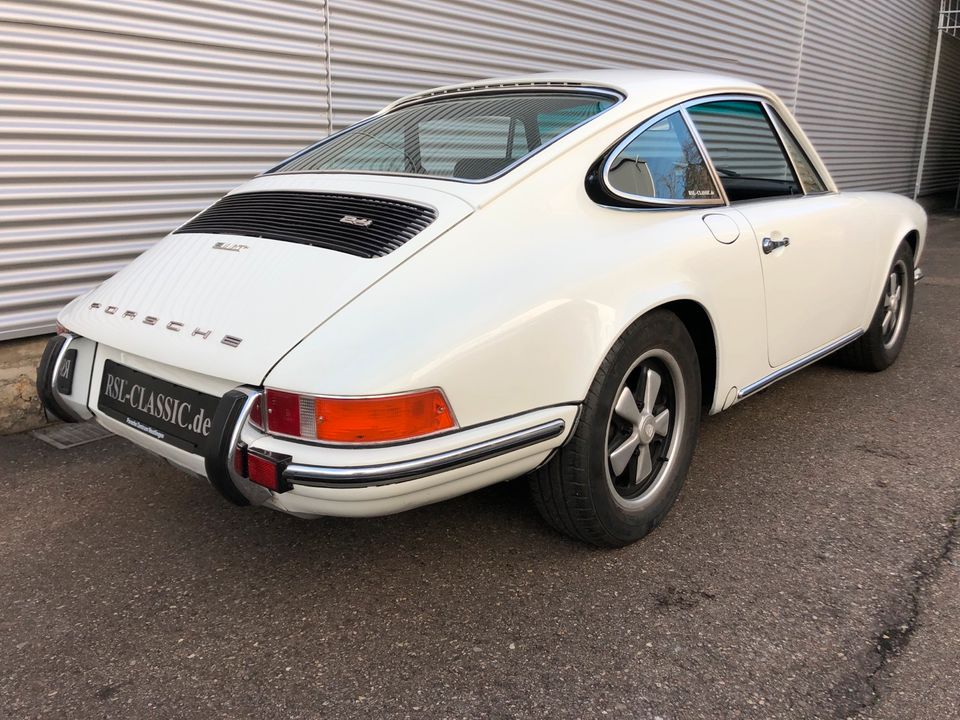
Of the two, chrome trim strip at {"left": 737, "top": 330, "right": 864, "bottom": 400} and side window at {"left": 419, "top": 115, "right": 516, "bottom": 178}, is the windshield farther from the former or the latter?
chrome trim strip at {"left": 737, "top": 330, "right": 864, "bottom": 400}

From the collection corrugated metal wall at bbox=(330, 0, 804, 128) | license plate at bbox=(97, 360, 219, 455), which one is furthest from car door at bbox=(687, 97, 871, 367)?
corrugated metal wall at bbox=(330, 0, 804, 128)

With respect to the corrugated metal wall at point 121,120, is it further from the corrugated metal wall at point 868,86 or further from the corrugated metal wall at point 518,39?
the corrugated metal wall at point 868,86

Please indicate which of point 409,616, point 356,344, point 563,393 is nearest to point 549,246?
point 563,393

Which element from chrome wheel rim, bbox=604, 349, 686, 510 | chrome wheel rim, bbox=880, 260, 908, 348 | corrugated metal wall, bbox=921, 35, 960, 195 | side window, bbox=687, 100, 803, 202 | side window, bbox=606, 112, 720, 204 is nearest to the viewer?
chrome wheel rim, bbox=604, 349, 686, 510

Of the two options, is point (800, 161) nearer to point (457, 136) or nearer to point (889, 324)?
point (889, 324)

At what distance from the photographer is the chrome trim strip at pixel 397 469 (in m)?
1.94

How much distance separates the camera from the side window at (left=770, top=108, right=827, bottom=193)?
3.60 metres

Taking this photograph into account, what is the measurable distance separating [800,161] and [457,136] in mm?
1648

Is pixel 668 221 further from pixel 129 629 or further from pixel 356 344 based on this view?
pixel 129 629

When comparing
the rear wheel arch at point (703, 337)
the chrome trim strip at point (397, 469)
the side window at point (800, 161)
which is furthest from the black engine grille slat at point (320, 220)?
the side window at point (800, 161)

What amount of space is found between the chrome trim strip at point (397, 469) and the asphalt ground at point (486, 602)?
53 centimetres

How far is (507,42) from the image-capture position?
20.2 feet

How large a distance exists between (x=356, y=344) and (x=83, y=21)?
2939 millimetres

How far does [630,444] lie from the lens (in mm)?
2592
